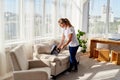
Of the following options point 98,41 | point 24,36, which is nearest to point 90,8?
point 98,41

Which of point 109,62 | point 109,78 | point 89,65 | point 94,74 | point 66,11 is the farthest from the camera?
point 66,11

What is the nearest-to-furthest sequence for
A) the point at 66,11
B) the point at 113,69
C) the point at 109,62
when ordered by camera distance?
1. the point at 113,69
2. the point at 109,62
3. the point at 66,11

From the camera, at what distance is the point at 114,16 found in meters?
7.69

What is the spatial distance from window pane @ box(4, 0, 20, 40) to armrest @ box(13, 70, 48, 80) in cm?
168

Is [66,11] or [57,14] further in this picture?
[66,11]

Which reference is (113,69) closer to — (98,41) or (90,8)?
(98,41)

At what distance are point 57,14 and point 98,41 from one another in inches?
67.9

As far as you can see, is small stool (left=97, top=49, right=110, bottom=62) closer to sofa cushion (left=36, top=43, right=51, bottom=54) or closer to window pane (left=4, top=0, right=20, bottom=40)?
sofa cushion (left=36, top=43, right=51, bottom=54)

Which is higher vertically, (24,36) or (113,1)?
(113,1)

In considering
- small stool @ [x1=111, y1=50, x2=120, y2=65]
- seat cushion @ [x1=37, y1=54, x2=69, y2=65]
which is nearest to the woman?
seat cushion @ [x1=37, y1=54, x2=69, y2=65]

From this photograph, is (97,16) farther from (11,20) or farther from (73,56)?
(11,20)

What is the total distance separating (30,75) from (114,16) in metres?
5.46

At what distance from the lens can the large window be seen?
764cm

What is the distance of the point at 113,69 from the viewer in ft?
18.1
